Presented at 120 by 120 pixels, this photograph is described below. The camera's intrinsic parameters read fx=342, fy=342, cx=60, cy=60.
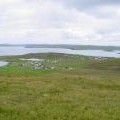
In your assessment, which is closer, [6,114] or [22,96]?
[6,114]

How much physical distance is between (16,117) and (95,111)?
17.8 ft

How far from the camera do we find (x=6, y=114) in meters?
20.3

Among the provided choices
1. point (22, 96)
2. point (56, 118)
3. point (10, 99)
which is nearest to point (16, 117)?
point (56, 118)

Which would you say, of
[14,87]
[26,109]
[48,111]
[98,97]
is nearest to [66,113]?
[48,111]

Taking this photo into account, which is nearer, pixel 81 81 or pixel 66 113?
pixel 66 113

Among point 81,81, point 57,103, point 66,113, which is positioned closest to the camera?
point 66,113

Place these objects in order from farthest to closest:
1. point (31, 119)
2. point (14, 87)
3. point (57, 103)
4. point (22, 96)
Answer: point (14, 87), point (22, 96), point (57, 103), point (31, 119)

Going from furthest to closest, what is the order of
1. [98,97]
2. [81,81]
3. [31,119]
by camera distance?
[81,81], [98,97], [31,119]

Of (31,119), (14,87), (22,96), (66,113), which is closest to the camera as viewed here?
(31,119)

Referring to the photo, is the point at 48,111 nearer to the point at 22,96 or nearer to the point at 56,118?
the point at 56,118

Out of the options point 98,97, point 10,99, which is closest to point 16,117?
point 10,99

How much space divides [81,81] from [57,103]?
61.9 ft

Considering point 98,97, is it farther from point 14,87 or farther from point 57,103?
point 14,87

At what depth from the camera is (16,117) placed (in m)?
19.5
